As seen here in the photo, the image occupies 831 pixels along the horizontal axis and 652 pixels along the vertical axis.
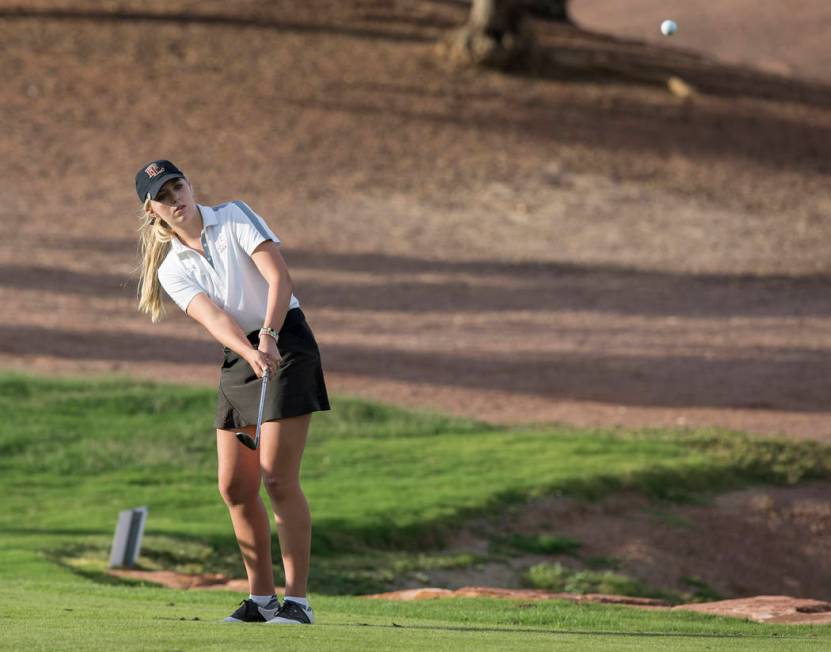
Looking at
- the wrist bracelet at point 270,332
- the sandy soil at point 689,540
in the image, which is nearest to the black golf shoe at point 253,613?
the wrist bracelet at point 270,332

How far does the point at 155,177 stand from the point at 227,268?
1.71 ft

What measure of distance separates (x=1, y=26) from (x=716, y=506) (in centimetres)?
2620

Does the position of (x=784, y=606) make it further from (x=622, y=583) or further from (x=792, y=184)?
(x=792, y=184)

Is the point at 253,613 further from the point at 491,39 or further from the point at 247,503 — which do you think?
the point at 491,39

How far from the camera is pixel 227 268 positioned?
702cm

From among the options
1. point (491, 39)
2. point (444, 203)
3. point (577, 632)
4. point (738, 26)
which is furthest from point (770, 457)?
point (738, 26)

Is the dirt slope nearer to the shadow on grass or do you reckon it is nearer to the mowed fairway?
the mowed fairway

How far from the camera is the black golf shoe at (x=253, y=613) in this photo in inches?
278

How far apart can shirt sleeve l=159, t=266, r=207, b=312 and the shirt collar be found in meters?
0.10

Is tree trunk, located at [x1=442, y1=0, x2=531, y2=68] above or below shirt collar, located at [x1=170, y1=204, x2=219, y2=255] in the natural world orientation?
above

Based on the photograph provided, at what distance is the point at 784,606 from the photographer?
30.1 ft

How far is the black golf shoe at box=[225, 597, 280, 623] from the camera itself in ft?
23.1

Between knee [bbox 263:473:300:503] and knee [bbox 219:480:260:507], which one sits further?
knee [bbox 219:480:260:507]

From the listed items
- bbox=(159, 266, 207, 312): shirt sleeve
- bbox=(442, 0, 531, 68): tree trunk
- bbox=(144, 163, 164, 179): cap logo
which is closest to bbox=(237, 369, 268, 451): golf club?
bbox=(159, 266, 207, 312): shirt sleeve
